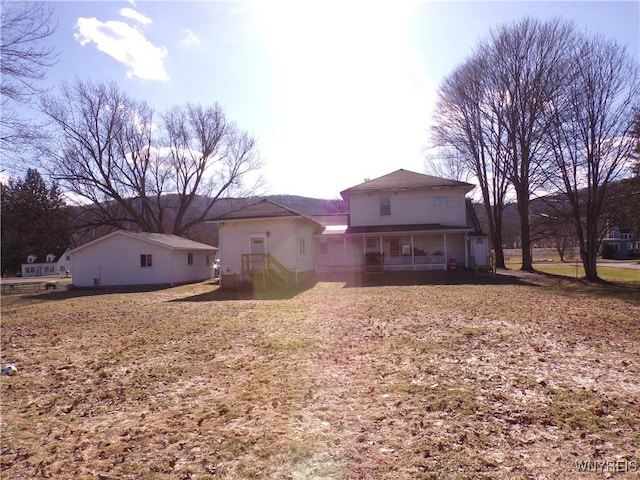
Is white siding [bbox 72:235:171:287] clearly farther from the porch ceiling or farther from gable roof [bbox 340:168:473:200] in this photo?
gable roof [bbox 340:168:473:200]

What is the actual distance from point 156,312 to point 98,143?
107ft

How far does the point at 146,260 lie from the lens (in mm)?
27891

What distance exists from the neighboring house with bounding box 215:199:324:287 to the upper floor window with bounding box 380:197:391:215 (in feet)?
23.8

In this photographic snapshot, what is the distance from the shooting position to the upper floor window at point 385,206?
91.3 ft

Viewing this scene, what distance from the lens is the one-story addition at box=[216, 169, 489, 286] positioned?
23984 mm

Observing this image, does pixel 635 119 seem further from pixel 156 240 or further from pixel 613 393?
pixel 156 240

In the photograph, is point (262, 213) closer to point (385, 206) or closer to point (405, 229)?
point (405, 229)

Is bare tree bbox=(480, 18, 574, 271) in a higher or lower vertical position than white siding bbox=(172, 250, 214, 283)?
higher

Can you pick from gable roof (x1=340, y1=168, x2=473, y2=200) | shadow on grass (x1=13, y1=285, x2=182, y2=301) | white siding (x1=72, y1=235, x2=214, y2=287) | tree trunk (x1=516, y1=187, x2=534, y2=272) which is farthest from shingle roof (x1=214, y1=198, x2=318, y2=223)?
tree trunk (x1=516, y1=187, x2=534, y2=272)

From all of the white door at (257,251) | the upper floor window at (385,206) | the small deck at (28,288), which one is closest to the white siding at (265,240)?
the white door at (257,251)

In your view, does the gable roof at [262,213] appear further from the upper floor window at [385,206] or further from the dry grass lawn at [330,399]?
the dry grass lawn at [330,399]

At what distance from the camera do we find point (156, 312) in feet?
44.2

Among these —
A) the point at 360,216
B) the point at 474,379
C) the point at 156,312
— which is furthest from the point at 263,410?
the point at 360,216

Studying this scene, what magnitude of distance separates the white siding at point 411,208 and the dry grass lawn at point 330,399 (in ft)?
55.9
